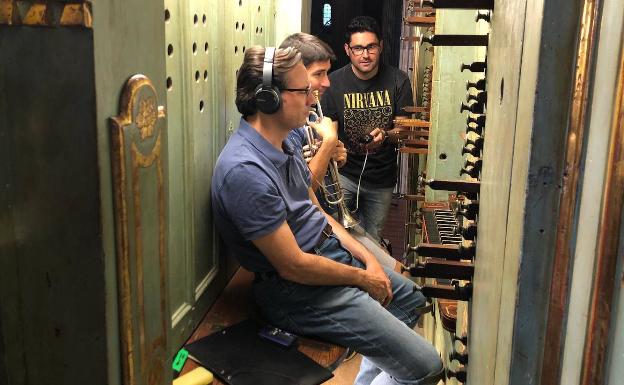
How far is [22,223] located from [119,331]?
9.3 inches

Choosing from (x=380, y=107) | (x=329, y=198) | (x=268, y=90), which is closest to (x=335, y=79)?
(x=380, y=107)

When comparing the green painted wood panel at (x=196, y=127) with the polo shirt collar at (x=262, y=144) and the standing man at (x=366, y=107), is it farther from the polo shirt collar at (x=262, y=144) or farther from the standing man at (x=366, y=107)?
the standing man at (x=366, y=107)

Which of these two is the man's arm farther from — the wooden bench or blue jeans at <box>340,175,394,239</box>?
blue jeans at <box>340,175,394,239</box>

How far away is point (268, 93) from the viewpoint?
2270 millimetres

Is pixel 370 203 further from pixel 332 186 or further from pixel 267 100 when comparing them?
pixel 267 100

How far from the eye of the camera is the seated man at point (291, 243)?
2133 millimetres

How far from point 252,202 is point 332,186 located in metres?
1.36

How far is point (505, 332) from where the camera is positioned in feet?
2.45

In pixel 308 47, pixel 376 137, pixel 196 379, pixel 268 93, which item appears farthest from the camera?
pixel 376 137

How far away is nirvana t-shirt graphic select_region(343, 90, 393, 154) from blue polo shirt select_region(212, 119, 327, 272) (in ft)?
4.09

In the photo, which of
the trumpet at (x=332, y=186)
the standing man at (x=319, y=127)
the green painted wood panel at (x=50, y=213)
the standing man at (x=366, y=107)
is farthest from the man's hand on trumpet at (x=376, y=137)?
the green painted wood panel at (x=50, y=213)

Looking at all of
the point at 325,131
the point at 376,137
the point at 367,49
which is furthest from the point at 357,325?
the point at 367,49

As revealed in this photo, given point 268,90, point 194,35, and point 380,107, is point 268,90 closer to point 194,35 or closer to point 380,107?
point 194,35

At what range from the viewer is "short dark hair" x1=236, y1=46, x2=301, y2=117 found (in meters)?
2.33
